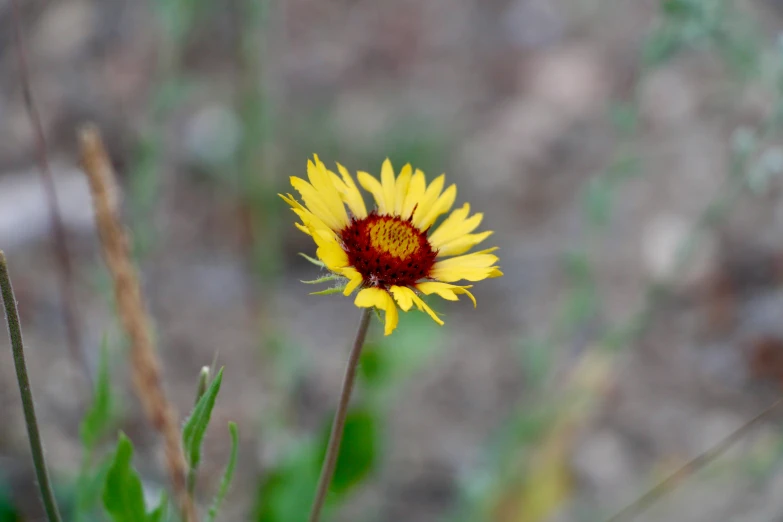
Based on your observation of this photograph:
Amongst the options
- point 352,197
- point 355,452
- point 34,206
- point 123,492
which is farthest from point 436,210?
point 34,206

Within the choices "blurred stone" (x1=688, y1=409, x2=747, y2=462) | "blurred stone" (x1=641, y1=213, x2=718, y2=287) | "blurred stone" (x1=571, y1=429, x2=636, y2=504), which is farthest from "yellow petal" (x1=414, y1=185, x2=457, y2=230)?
"blurred stone" (x1=641, y1=213, x2=718, y2=287)

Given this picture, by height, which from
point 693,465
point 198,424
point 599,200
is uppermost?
point 599,200

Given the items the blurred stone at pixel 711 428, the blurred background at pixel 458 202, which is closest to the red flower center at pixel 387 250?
the blurred background at pixel 458 202

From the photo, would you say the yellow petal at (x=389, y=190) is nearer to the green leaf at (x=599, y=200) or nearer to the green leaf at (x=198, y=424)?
the green leaf at (x=198, y=424)

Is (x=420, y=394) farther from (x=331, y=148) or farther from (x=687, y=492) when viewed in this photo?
(x=331, y=148)

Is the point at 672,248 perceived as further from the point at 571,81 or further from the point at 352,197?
the point at 352,197

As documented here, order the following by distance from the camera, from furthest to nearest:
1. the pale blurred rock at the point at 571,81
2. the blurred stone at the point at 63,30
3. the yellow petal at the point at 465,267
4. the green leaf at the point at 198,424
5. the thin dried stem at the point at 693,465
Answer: the pale blurred rock at the point at 571,81
the blurred stone at the point at 63,30
the thin dried stem at the point at 693,465
the yellow petal at the point at 465,267
the green leaf at the point at 198,424

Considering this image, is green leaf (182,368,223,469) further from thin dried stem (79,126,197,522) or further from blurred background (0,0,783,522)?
blurred background (0,0,783,522)
